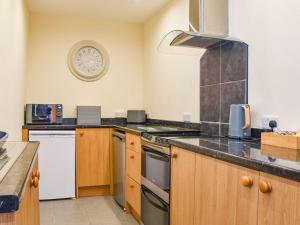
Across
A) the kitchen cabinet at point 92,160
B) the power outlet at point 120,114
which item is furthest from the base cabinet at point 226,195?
the power outlet at point 120,114

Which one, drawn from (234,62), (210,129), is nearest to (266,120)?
(234,62)

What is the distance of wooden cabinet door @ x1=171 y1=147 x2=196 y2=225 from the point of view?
182cm

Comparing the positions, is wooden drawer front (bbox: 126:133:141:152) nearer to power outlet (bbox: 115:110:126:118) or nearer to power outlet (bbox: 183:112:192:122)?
power outlet (bbox: 183:112:192:122)

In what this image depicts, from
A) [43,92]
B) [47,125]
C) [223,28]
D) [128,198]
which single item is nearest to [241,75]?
[223,28]

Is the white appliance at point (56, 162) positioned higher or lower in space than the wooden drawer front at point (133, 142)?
lower

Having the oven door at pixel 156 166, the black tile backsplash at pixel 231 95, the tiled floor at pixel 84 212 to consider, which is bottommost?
the tiled floor at pixel 84 212

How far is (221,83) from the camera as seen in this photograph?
252 cm

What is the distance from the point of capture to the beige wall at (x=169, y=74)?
3072 mm

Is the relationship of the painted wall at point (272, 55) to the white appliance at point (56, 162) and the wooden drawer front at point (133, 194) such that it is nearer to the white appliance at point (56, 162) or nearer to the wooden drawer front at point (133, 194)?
the wooden drawer front at point (133, 194)

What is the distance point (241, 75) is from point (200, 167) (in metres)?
0.91

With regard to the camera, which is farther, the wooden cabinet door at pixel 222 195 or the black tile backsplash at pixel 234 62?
the black tile backsplash at pixel 234 62

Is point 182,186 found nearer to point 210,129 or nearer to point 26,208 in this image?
point 210,129

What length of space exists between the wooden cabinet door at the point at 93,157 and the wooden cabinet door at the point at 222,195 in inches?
90.2

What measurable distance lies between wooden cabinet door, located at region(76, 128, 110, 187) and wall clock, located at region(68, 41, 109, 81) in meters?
0.94
